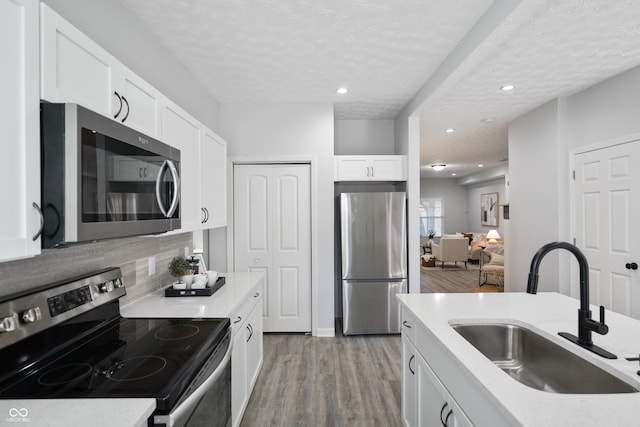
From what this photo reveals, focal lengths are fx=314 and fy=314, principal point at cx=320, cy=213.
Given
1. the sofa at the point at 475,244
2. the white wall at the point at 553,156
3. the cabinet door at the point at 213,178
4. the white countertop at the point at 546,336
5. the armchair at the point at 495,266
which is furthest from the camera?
the sofa at the point at 475,244

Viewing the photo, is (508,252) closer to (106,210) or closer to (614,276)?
(614,276)

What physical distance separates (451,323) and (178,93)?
252 centimetres

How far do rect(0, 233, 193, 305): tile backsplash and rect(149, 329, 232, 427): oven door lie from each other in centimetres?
73

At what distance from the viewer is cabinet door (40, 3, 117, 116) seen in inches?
38.5

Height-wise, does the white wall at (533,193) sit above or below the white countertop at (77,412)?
above

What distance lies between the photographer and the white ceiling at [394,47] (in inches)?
73.3

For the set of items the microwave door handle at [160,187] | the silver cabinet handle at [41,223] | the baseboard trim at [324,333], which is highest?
the microwave door handle at [160,187]

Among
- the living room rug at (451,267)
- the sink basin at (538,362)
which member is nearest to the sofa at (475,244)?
the living room rug at (451,267)

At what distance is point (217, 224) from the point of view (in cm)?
265

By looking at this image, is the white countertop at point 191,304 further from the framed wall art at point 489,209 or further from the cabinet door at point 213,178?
the framed wall art at point 489,209

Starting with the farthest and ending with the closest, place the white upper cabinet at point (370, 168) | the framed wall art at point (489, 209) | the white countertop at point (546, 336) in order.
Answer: the framed wall art at point (489, 209)
the white upper cabinet at point (370, 168)
the white countertop at point (546, 336)

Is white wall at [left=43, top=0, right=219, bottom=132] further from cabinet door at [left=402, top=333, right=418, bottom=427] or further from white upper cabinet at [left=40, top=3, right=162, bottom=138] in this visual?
cabinet door at [left=402, top=333, right=418, bottom=427]

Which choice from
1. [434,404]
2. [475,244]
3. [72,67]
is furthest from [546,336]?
[475,244]

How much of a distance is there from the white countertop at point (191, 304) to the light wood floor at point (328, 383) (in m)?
0.82
